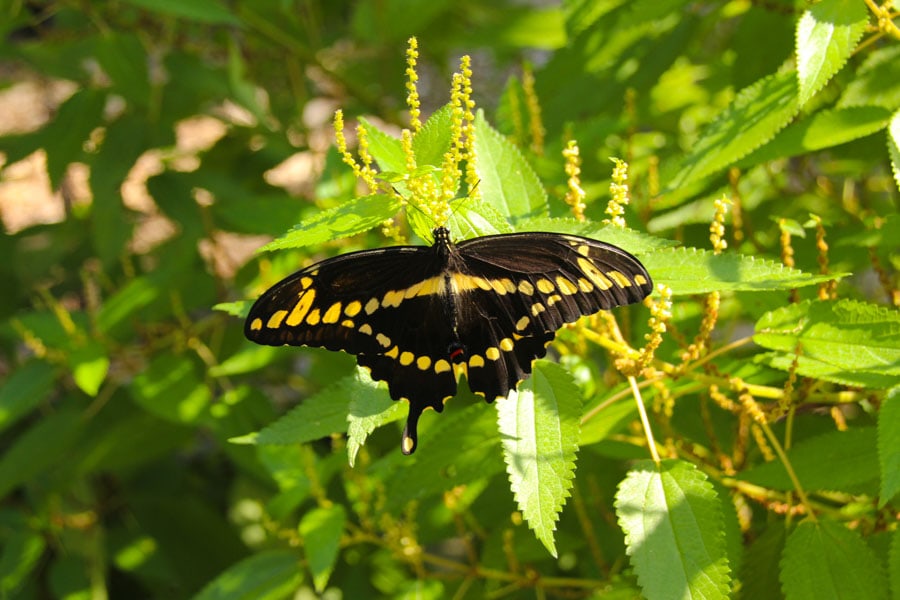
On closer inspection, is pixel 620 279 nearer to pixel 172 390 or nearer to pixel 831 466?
pixel 831 466

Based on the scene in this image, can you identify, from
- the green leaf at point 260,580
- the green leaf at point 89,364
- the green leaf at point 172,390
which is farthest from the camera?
the green leaf at point 172,390

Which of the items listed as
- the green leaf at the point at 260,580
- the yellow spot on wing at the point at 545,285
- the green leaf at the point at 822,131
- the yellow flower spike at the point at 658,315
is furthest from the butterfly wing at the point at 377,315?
the green leaf at the point at 260,580

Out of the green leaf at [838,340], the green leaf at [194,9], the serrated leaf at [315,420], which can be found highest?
the green leaf at [194,9]

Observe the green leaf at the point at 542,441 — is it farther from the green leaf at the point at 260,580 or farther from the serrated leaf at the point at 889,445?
the green leaf at the point at 260,580

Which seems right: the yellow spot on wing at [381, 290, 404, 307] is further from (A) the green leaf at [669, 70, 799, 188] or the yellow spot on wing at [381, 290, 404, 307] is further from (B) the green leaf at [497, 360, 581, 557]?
(A) the green leaf at [669, 70, 799, 188]

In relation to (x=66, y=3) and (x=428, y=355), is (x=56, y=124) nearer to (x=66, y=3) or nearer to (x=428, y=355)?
(x=66, y=3)

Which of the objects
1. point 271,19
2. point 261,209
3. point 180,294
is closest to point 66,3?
point 271,19

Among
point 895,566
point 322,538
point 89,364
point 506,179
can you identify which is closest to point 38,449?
point 89,364
